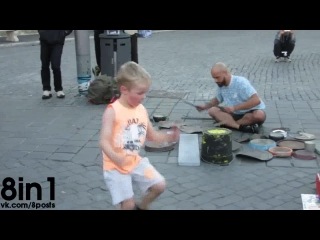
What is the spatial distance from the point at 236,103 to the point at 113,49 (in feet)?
9.85

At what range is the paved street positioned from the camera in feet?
13.3

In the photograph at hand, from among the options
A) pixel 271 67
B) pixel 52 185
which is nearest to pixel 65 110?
pixel 52 185

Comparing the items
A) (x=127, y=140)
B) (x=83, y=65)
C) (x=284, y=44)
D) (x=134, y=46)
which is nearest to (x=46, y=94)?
(x=83, y=65)

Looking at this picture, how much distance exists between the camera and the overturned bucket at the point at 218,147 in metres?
4.79

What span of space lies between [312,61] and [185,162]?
8140 mm

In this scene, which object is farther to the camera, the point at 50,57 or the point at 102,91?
the point at 50,57

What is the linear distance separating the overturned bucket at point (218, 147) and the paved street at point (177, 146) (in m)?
0.09

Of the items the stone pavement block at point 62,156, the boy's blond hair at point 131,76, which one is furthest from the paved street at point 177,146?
the boy's blond hair at point 131,76

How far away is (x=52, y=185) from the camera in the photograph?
4.30 m

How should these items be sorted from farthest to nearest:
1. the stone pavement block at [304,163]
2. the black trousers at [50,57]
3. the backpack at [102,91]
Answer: the black trousers at [50,57] < the backpack at [102,91] < the stone pavement block at [304,163]

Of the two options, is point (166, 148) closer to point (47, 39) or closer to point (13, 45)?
point (47, 39)

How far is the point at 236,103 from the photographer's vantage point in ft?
19.4

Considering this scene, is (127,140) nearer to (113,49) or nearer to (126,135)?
(126,135)

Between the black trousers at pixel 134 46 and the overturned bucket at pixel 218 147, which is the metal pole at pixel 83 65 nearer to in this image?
the black trousers at pixel 134 46
